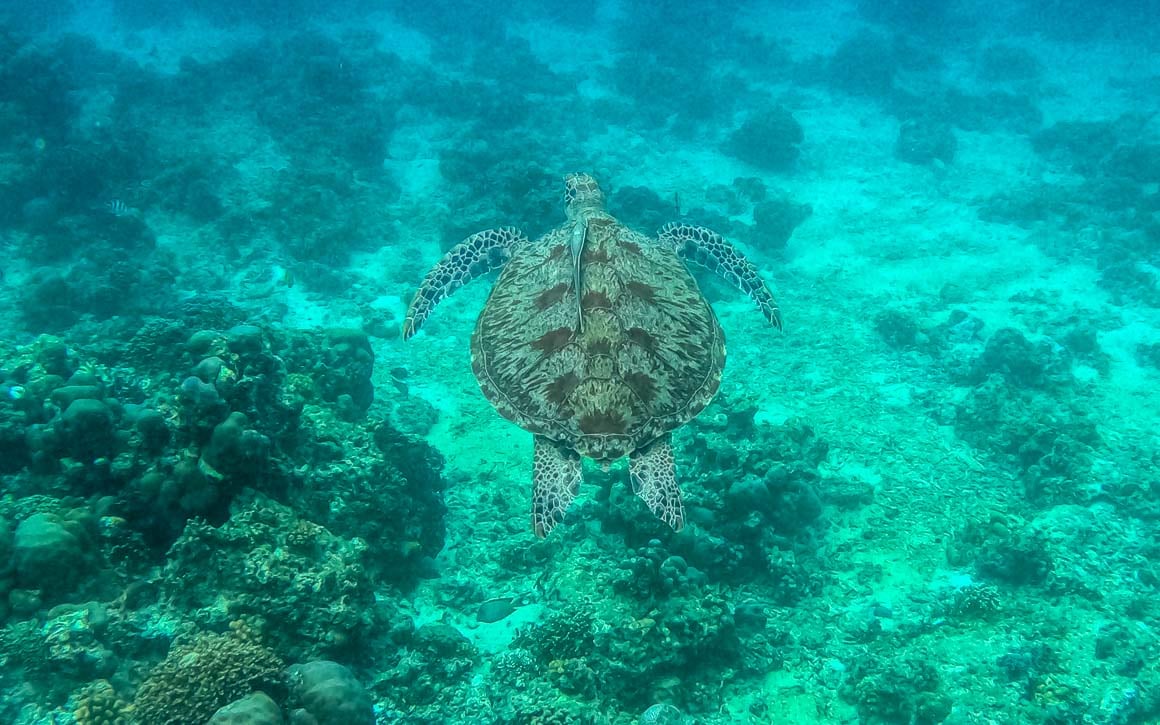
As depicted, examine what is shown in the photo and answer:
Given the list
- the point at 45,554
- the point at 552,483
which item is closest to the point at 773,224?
the point at 552,483

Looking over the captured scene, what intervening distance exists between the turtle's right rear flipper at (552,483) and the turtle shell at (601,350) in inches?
9.9

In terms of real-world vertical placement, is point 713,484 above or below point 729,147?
below

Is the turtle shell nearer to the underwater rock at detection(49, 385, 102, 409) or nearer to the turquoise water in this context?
the turquoise water

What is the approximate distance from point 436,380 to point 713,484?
4.84 meters

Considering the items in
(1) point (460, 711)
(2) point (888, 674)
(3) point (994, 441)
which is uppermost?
(3) point (994, 441)

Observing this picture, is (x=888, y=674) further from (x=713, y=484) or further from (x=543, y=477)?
(x=543, y=477)

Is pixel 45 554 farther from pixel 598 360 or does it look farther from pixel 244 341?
pixel 598 360

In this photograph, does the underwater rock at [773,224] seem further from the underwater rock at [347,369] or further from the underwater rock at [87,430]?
the underwater rock at [87,430]

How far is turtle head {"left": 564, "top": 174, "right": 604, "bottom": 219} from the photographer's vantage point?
793cm

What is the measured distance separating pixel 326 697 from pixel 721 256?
7.03 meters

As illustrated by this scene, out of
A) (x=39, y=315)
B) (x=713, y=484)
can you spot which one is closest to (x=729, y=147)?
(x=713, y=484)

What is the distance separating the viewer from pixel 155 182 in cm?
1338

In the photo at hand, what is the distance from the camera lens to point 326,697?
363cm

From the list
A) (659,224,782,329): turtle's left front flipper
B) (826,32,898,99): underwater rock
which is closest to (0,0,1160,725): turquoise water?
(659,224,782,329): turtle's left front flipper
